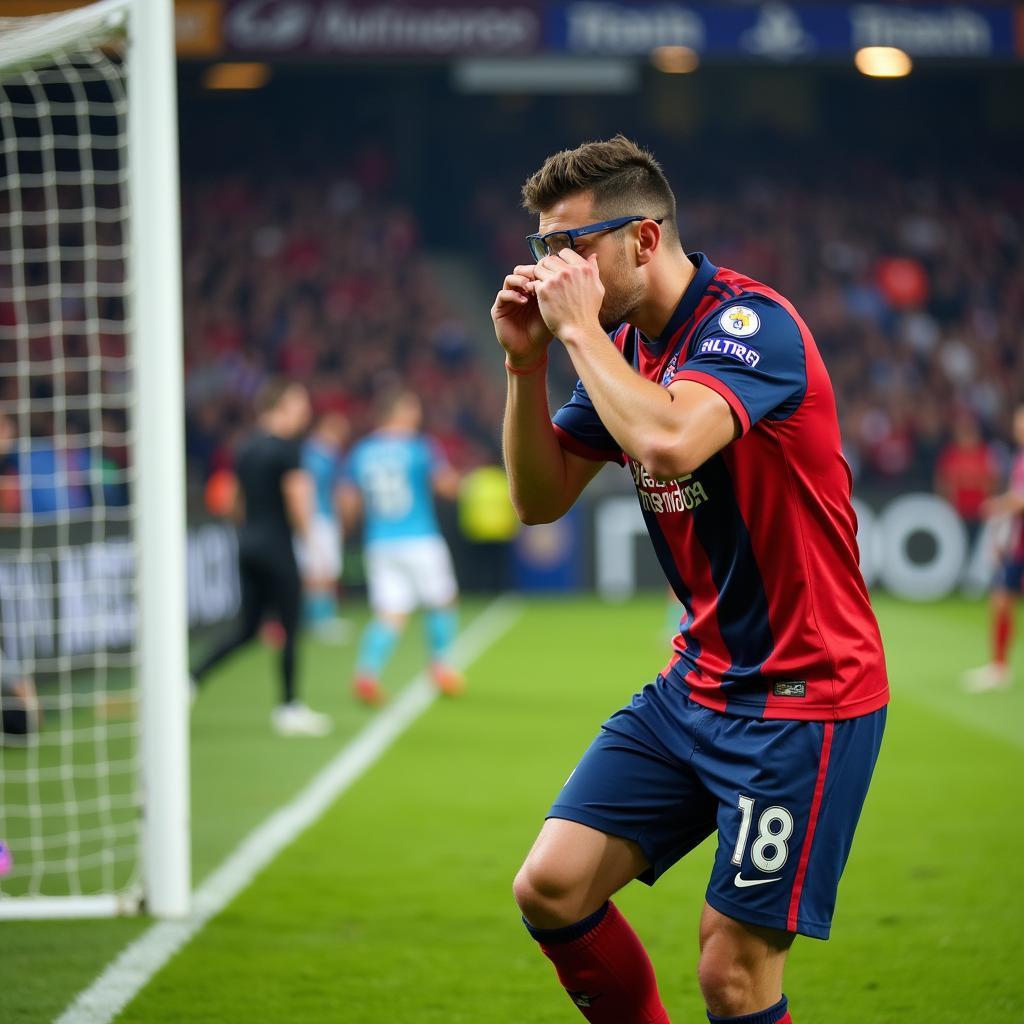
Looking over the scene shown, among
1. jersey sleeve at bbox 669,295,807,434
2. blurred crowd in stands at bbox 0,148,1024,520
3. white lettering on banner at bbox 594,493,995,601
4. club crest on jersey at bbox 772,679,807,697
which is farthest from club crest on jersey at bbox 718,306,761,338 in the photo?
blurred crowd in stands at bbox 0,148,1024,520

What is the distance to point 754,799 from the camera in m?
3.16

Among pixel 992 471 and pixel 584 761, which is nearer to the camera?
pixel 584 761

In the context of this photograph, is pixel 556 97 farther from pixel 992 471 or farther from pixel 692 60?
pixel 992 471

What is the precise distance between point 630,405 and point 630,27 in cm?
1874

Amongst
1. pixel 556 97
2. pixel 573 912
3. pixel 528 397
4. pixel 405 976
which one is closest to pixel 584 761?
pixel 573 912

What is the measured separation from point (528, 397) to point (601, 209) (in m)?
0.48

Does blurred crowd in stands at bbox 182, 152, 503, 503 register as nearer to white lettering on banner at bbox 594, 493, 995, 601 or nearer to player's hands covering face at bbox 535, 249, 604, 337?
white lettering on banner at bbox 594, 493, 995, 601

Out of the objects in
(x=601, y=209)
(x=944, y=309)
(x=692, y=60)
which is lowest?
(x=601, y=209)

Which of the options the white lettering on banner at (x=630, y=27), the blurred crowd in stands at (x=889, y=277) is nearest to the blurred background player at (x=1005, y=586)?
the blurred crowd in stands at (x=889, y=277)

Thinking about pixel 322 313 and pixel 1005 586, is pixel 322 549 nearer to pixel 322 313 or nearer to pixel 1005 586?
pixel 1005 586

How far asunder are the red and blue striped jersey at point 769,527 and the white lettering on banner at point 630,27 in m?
18.1

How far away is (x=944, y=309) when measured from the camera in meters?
25.5

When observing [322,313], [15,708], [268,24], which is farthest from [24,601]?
[322,313]

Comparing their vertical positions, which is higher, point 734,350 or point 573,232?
point 573,232
